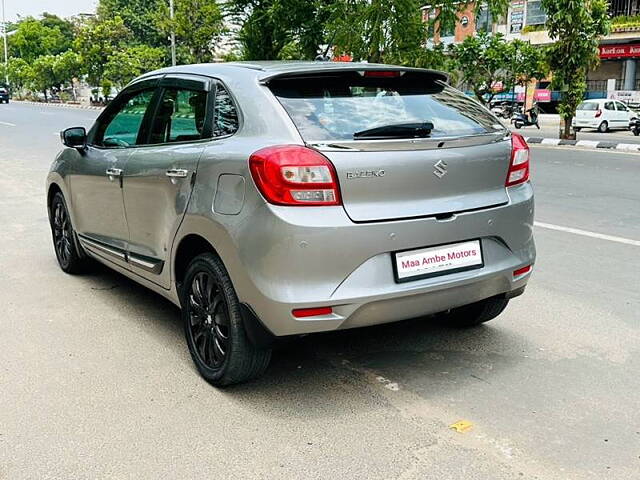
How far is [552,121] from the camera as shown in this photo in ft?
125

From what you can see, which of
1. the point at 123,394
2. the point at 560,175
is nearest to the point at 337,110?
the point at 123,394

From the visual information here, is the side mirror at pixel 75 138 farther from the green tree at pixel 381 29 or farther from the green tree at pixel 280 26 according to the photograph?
the green tree at pixel 280 26

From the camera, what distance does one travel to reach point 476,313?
432 cm

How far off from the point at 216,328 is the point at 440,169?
135 centimetres

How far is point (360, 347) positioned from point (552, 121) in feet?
120

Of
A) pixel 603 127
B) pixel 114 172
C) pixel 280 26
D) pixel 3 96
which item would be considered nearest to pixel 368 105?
pixel 114 172

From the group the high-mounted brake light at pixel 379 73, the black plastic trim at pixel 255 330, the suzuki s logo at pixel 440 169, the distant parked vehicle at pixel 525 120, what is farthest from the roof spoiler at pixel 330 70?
the distant parked vehicle at pixel 525 120

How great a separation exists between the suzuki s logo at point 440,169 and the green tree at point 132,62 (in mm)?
48553

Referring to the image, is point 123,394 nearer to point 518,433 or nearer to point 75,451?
point 75,451

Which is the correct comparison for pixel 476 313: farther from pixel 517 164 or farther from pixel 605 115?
pixel 605 115

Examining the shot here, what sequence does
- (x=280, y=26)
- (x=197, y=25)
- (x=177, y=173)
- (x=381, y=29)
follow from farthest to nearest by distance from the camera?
(x=197, y=25), (x=280, y=26), (x=381, y=29), (x=177, y=173)

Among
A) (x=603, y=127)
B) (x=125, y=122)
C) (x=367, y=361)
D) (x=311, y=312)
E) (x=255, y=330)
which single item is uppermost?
(x=125, y=122)

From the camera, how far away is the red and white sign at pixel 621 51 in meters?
39.8

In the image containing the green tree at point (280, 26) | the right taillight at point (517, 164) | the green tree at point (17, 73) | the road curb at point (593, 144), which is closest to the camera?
the right taillight at point (517, 164)
